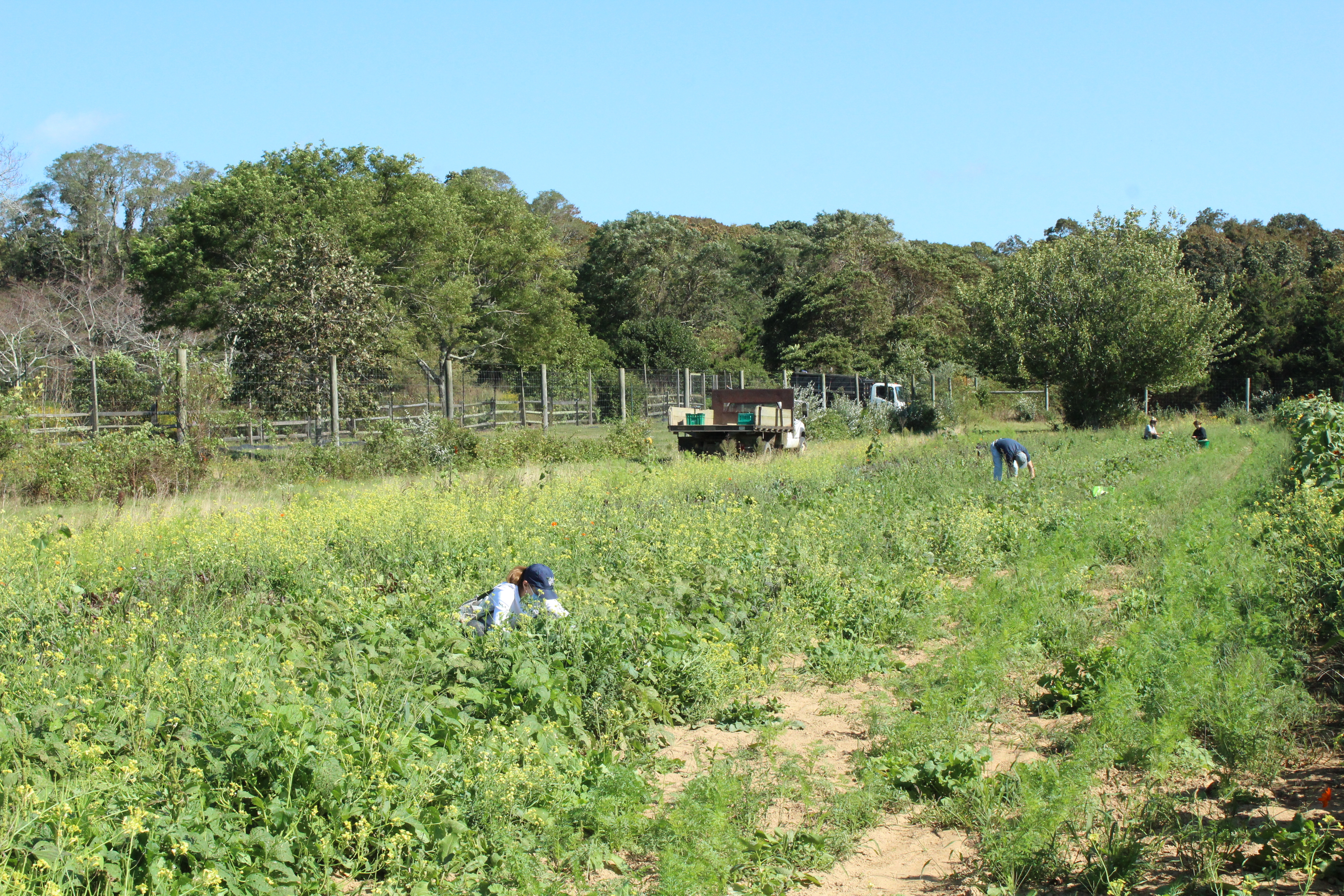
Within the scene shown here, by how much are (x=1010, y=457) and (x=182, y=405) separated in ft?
41.1

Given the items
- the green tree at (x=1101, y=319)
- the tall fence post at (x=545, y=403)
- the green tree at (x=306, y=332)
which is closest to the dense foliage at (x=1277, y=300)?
→ the green tree at (x=1101, y=319)

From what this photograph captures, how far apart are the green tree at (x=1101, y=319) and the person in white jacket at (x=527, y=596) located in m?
26.6

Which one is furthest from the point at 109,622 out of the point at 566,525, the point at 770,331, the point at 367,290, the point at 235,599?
the point at 770,331

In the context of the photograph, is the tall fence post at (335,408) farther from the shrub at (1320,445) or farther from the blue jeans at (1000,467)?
the shrub at (1320,445)

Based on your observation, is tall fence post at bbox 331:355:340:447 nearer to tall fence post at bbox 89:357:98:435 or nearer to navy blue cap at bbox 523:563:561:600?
tall fence post at bbox 89:357:98:435

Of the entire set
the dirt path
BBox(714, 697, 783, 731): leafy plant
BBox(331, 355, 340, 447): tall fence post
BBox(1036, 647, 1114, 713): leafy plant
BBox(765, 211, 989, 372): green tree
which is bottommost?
the dirt path

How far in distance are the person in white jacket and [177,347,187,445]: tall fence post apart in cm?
1103

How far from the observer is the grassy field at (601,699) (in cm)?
380

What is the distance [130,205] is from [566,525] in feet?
170

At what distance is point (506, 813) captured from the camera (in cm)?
412

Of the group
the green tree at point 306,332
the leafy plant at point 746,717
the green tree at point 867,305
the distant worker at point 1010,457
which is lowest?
the leafy plant at point 746,717

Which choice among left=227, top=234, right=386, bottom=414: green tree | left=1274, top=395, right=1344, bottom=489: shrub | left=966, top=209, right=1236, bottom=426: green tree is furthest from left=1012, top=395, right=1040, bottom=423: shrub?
left=227, top=234, right=386, bottom=414: green tree

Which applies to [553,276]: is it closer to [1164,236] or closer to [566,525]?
[1164,236]

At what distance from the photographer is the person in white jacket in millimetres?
5746
